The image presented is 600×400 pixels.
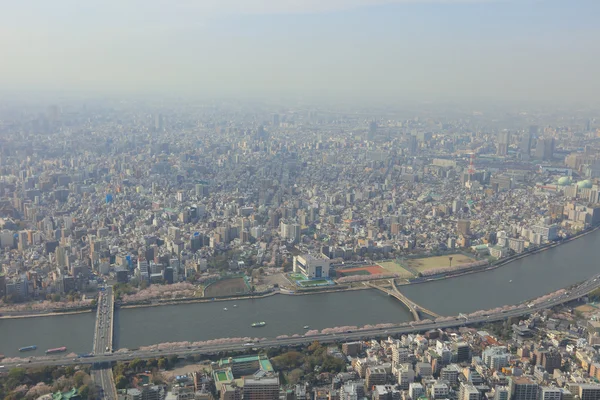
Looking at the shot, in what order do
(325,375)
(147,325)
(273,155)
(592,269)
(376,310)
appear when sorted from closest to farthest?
(325,375), (147,325), (376,310), (592,269), (273,155)

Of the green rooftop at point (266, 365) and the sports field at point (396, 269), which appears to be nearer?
the green rooftop at point (266, 365)

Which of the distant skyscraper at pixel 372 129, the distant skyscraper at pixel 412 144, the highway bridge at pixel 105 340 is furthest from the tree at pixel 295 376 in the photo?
the distant skyscraper at pixel 372 129

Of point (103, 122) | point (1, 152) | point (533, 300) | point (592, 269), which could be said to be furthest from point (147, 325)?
point (103, 122)

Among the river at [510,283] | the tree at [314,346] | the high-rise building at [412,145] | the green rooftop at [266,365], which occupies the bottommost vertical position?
the river at [510,283]

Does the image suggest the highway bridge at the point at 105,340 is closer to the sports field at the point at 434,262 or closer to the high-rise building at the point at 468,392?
the high-rise building at the point at 468,392

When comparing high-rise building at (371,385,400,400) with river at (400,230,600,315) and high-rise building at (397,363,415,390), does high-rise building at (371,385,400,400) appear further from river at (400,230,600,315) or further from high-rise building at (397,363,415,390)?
river at (400,230,600,315)

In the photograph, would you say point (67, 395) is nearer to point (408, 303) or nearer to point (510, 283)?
point (408, 303)

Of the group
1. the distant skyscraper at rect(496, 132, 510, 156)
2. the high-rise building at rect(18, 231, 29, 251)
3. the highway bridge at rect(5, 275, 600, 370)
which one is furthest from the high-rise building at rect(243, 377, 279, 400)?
the distant skyscraper at rect(496, 132, 510, 156)

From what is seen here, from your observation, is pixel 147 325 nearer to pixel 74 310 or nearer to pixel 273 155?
pixel 74 310
